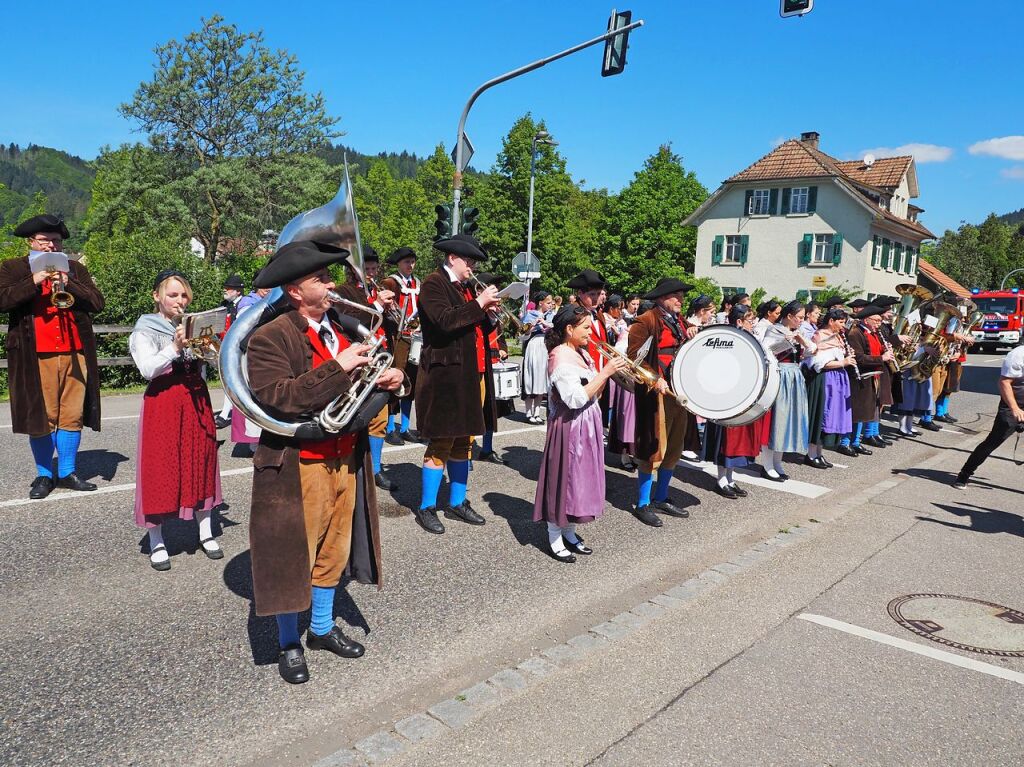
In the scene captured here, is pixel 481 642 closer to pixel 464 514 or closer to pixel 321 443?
pixel 321 443

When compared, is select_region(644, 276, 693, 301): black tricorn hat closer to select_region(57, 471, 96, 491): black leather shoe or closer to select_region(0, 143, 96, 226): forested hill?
select_region(57, 471, 96, 491): black leather shoe

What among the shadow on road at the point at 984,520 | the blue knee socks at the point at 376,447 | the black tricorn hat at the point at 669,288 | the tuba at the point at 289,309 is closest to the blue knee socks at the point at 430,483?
the blue knee socks at the point at 376,447

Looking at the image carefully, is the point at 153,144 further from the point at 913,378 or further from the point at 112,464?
the point at 913,378

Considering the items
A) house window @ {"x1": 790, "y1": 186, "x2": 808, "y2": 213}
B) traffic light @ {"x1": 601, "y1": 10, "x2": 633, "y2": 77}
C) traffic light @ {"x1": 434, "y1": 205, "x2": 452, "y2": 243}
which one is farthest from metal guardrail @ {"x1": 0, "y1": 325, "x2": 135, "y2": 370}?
house window @ {"x1": 790, "y1": 186, "x2": 808, "y2": 213}

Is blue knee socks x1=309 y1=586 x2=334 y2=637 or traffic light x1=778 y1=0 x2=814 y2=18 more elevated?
traffic light x1=778 y1=0 x2=814 y2=18

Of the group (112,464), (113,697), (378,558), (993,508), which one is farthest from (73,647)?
(993,508)

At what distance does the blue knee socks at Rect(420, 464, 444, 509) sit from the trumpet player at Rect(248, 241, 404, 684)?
2220 millimetres

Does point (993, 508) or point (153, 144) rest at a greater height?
point (153, 144)

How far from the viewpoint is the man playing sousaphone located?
6.45 meters

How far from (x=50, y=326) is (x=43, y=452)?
105cm

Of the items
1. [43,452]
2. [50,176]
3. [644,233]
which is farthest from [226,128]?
[50,176]

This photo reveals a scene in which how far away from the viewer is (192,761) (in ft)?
9.71

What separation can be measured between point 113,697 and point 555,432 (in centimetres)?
306

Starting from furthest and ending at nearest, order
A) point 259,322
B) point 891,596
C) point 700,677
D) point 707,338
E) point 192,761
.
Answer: point 707,338
point 891,596
point 700,677
point 259,322
point 192,761
